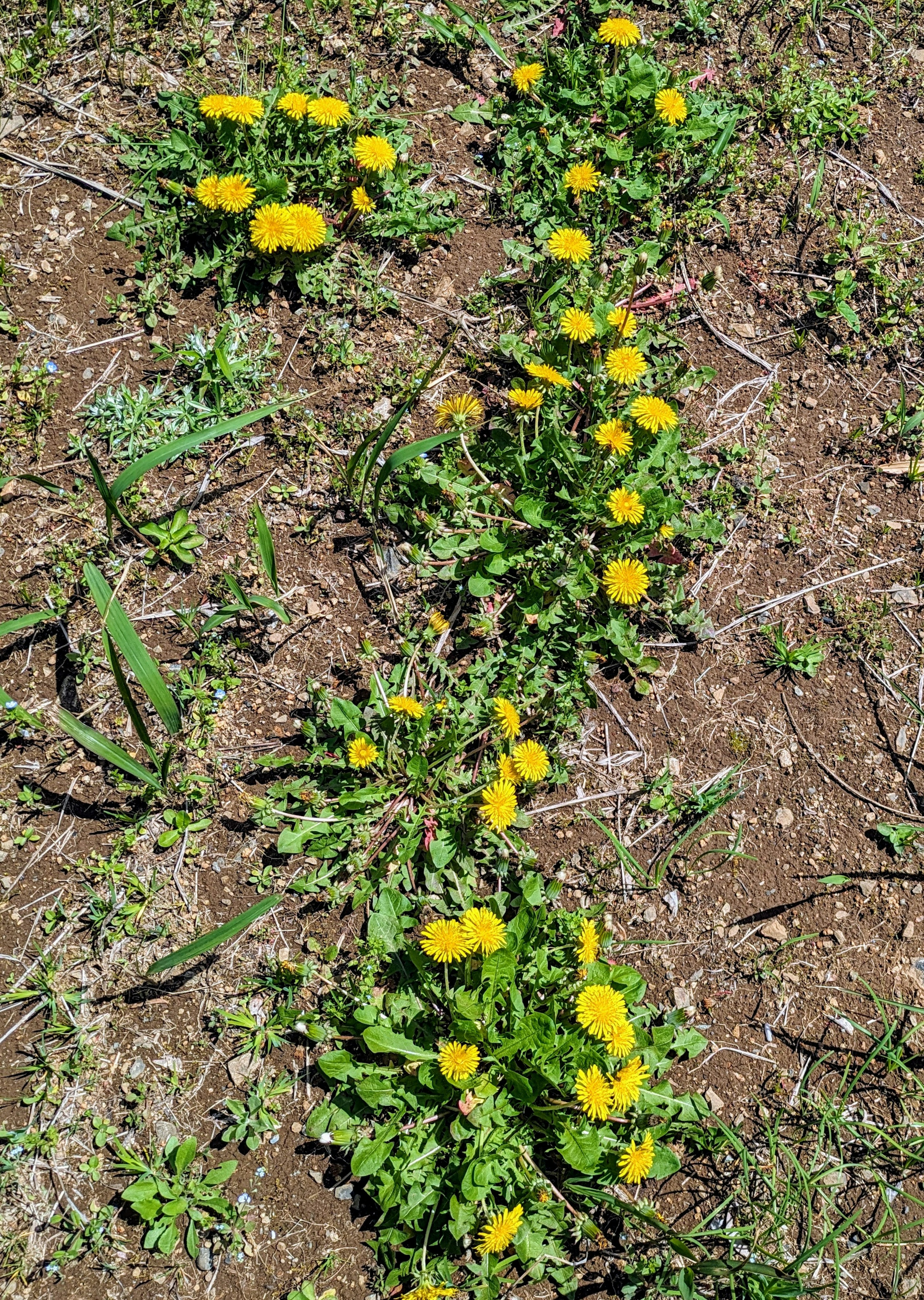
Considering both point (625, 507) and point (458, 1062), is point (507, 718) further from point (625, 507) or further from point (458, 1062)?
point (458, 1062)

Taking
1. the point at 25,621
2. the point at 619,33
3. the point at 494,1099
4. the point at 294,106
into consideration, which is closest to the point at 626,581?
the point at 494,1099

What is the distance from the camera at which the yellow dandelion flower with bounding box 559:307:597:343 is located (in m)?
3.13

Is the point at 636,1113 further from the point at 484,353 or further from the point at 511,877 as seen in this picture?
the point at 484,353

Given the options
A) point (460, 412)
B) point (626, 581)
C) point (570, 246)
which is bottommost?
point (626, 581)

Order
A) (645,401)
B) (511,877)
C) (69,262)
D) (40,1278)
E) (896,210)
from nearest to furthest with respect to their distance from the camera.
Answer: (40,1278) < (511,877) < (645,401) < (69,262) < (896,210)

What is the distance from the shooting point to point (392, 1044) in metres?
2.54

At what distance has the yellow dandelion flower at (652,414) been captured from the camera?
10.0 feet

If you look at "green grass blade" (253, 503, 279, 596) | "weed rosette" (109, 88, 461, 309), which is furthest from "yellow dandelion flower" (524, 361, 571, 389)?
"green grass blade" (253, 503, 279, 596)

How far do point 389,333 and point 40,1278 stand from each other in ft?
10.1

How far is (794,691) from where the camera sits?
10.5 ft

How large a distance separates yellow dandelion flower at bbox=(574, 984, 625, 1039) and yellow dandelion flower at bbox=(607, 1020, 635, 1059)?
11 mm

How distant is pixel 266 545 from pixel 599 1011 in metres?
1.60

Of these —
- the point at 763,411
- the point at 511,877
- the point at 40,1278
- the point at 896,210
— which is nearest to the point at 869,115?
the point at 896,210

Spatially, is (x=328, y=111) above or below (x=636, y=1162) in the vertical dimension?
above
